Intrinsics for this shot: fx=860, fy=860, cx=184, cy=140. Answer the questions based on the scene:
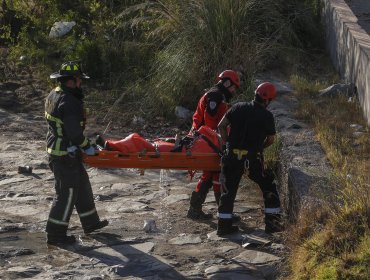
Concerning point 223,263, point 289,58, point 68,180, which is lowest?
point 223,263

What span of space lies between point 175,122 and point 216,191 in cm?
370

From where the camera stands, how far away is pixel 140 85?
13.7 metres

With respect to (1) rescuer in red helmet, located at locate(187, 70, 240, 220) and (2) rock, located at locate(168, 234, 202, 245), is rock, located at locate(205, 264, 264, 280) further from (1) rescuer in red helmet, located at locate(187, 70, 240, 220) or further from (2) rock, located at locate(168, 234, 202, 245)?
(1) rescuer in red helmet, located at locate(187, 70, 240, 220)

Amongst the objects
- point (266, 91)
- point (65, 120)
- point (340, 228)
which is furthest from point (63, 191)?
point (340, 228)

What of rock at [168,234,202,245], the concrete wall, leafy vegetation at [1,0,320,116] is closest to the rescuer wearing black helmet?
rock at [168,234,202,245]

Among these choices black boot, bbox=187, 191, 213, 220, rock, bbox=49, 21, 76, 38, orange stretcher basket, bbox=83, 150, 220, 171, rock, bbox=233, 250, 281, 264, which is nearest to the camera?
rock, bbox=233, 250, 281, 264

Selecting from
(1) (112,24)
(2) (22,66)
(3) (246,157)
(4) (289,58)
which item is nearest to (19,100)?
(2) (22,66)

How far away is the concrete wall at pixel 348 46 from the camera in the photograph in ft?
36.8

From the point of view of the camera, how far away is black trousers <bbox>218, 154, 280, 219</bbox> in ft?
28.0

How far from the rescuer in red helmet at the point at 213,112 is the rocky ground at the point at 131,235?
17 cm

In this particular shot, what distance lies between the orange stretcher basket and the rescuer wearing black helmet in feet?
0.40

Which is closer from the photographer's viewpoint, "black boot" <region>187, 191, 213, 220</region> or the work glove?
the work glove

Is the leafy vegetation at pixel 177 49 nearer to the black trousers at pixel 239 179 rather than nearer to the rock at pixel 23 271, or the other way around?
the black trousers at pixel 239 179

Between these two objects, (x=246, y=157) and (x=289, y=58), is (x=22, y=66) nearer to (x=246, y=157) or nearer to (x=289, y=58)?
→ (x=289, y=58)
